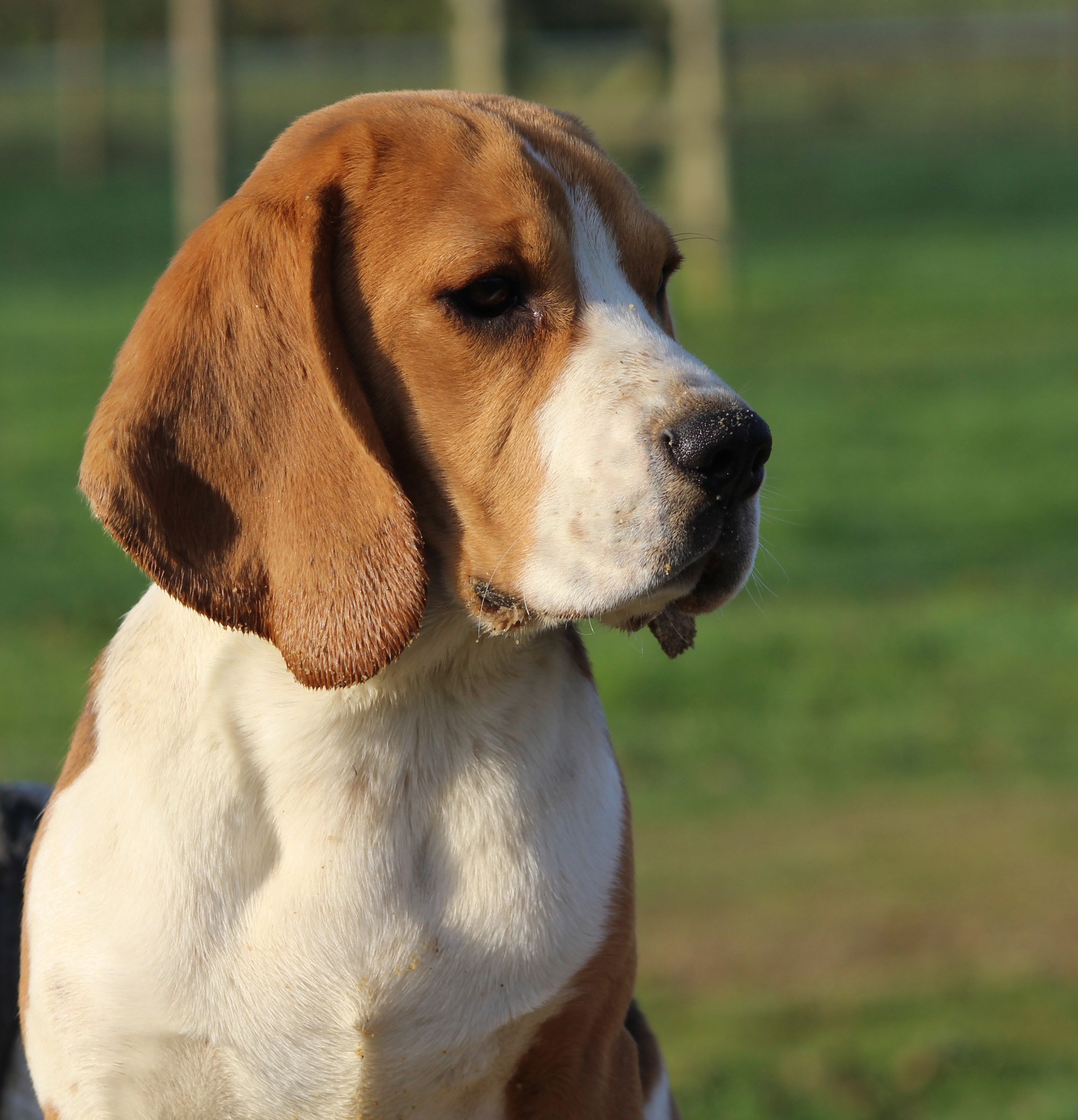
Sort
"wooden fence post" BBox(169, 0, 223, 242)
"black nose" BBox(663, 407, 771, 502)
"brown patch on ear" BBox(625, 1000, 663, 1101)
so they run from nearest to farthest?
1. "black nose" BBox(663, 407, 771, 502)
2. "brown patch on ear" BBox(625, 1000, 663, 1101)
3. "wooden fence post" BBox(169, 0, 223, 242)

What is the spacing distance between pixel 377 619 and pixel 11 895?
1.77m

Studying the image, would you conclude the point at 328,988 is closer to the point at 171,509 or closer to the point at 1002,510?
the point at 171,509

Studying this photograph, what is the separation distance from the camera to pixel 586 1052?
10.5 ft

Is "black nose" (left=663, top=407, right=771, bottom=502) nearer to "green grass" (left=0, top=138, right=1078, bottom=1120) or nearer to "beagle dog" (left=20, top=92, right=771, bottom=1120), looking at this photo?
"beagle dog" (left=20, top=92, right=771, bottom=1120)

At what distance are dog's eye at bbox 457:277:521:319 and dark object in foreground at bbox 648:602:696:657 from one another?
2.53ft

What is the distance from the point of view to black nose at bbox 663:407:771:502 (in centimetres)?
289

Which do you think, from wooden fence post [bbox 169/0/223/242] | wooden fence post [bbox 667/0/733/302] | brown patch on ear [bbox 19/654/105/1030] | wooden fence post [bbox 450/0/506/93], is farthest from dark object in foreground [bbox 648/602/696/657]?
wooden fence post [bbox 667/0/733/302]

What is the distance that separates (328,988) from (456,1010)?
24 cm

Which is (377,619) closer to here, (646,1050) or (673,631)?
(673,631)

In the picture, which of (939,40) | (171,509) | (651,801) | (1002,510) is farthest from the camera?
(939,40)

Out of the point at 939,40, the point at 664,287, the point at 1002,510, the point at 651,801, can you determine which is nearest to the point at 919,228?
the point at 939,40

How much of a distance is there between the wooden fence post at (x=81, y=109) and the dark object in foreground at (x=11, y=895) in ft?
90.1

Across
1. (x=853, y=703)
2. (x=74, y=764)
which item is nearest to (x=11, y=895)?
(x=74, y=764)

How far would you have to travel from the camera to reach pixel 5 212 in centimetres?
2712
